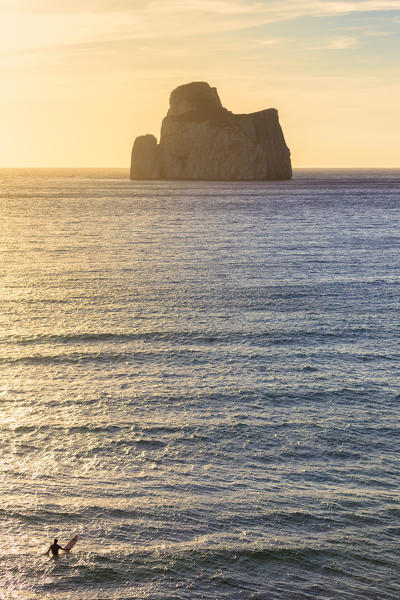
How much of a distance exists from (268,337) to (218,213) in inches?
4230

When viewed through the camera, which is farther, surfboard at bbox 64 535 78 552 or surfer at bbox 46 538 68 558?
surfboard at bbox 64 535 78 552

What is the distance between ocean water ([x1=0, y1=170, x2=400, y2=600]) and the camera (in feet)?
73.0

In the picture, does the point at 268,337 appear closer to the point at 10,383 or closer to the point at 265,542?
the point at 10,383

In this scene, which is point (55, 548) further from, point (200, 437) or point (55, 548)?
point (200, 437)

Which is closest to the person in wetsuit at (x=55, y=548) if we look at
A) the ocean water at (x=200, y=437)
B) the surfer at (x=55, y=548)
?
the surfer at (x=55, y=548)

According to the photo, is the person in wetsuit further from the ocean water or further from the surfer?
the ocean water

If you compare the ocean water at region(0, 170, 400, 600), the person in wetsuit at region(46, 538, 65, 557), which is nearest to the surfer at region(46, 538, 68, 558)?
the person in wetsuit at region(46, 538, 65, 557)

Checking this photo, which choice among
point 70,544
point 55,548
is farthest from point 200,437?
point 55,548

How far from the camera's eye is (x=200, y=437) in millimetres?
31234

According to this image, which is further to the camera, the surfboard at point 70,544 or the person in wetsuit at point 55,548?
the surfboard at point 70,544

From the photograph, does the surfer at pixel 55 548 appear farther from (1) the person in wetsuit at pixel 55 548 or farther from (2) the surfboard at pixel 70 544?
(2) the surfboard at pixel 70 544

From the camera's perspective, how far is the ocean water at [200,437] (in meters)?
22.3

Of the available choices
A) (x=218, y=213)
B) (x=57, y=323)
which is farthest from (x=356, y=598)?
(x=218, y=213)

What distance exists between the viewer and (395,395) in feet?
118
